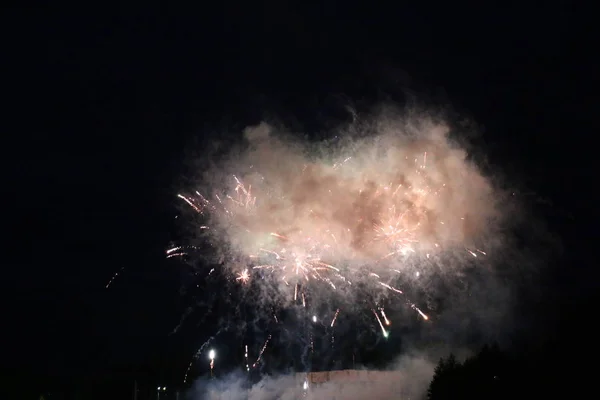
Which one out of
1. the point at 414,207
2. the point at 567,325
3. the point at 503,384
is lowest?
the point at 503,384

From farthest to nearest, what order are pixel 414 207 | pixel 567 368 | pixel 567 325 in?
pixel 567 325 < pixel 567 368 < pixel 414 207

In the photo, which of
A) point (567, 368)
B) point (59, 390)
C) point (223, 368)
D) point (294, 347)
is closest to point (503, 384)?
point (567, 368)

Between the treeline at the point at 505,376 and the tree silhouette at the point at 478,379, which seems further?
the tree silhouette at the point at 478,379

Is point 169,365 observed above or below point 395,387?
above

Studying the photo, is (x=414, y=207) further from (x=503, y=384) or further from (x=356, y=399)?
(x=356, y=399)

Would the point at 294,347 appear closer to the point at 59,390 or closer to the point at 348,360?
the point at 348,360

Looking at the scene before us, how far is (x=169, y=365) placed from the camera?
53438mm

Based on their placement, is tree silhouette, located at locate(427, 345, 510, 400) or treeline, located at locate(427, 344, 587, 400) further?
tree silhouette, located at locate(427, 345, 510, 400)

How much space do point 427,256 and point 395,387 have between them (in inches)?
854

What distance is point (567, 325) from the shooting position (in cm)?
2867

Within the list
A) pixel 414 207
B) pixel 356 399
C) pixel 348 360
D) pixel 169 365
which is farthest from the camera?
pixel 169 365

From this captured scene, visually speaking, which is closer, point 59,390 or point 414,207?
point 414,207

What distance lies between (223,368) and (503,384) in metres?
23.9

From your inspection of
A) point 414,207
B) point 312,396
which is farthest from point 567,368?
point 312,396
